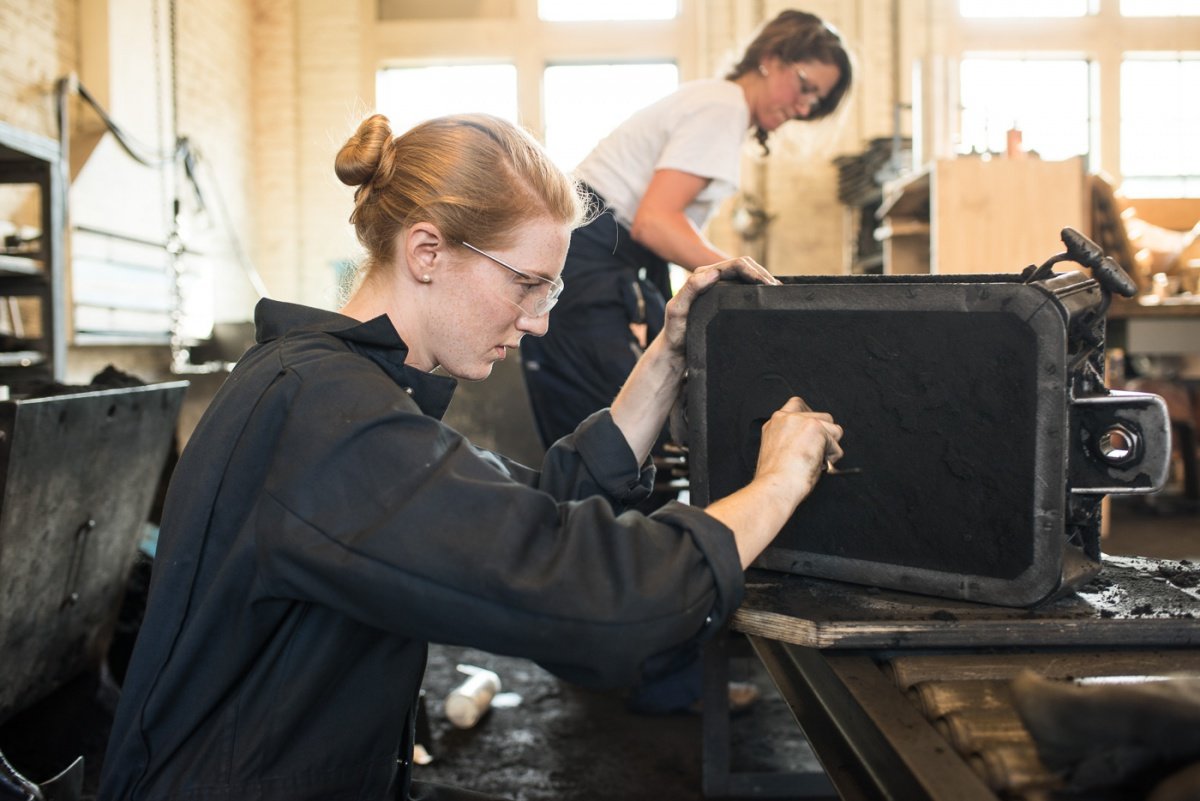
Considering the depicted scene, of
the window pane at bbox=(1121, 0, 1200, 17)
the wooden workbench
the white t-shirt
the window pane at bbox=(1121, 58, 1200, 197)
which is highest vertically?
the window pane at bbox=(1121, 0, 1200, 17)

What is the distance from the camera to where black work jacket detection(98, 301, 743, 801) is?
80 cm

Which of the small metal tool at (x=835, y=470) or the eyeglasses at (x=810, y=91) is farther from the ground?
the eyeglasses at (x=810, y=91)

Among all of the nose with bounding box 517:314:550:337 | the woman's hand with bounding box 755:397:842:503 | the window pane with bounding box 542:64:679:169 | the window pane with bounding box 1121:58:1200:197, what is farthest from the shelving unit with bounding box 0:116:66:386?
the window pane with bounding box 1121:58:1200:197

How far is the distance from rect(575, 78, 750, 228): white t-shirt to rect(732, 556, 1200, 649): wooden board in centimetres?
138

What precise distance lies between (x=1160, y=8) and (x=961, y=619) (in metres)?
9.34

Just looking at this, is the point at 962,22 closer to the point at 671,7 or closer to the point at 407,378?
the point at 671,7

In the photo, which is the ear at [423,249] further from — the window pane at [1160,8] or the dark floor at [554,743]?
the window pane at [1160,8]

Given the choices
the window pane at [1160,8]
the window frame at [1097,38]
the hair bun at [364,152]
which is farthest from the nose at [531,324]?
the window pane at [1160,8]

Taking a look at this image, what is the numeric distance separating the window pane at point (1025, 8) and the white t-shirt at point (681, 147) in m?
7.08

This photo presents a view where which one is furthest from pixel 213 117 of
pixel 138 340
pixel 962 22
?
pixel 962 22

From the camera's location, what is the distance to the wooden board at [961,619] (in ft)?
3.03

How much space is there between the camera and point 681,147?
2.26 m

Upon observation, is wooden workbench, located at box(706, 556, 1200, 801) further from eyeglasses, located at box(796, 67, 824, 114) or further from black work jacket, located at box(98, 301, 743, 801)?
eyeglasses, located at box(796, 67, 824, 114)

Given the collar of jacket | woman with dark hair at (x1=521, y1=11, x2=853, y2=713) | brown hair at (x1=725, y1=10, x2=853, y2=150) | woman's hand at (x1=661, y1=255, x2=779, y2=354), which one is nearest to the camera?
the collar of jacket
